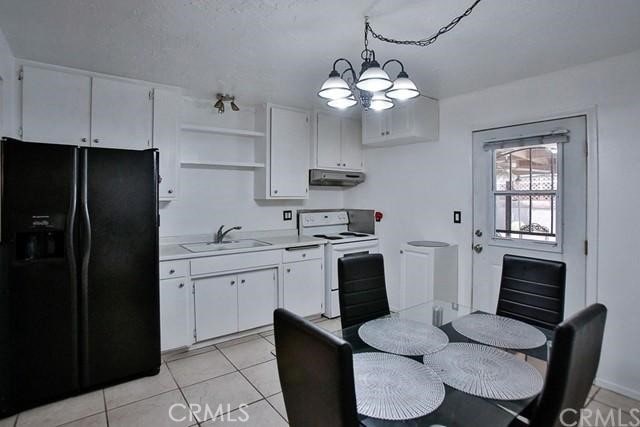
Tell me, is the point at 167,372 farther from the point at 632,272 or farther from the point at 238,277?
the point at 632,272

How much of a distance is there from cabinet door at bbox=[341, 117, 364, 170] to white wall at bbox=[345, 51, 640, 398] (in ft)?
2.34

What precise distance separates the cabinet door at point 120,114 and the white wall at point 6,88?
467mm

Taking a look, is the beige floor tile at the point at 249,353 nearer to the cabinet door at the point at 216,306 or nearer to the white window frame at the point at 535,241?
the cabinet door at the point at 216,306

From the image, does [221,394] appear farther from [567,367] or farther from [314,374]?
[567,367]

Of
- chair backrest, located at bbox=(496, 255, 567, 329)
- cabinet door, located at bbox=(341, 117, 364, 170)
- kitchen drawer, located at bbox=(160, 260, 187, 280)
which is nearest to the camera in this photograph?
chair backrest, located at bbox=(496, 255, 567, 329)

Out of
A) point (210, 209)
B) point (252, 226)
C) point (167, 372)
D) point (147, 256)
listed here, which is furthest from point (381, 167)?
point (167, 372)

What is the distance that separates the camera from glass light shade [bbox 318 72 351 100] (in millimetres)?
1819

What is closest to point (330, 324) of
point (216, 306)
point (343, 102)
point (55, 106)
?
point (216, 306)

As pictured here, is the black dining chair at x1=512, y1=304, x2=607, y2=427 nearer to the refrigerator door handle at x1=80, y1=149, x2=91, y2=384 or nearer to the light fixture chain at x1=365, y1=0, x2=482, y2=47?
the light fixture chain at x1=365, y1=0, x2=482, y2=47

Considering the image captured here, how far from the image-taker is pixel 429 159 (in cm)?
353

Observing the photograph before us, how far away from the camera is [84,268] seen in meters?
2.25

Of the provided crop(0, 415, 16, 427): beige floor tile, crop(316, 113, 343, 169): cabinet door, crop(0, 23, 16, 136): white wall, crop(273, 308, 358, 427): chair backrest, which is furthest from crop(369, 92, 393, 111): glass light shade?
crop(0, 415, 16, 427): beige floor tile

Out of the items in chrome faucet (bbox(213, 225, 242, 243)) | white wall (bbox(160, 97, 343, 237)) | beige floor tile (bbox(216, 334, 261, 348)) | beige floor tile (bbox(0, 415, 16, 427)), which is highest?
white wall (bbox(160, 97, 343, 237))

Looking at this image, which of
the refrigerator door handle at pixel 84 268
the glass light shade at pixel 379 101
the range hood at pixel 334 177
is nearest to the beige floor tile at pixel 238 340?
the refrigerator door handle at pixel 84 268
